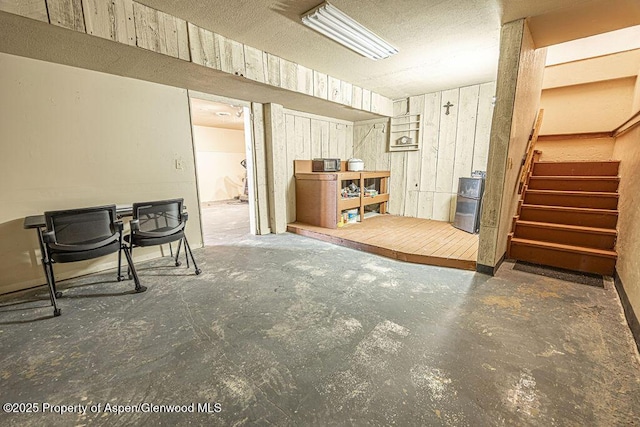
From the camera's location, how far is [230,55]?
9.66 feet

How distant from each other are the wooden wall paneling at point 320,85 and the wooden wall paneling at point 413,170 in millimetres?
2036

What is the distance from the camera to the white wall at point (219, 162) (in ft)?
28.3

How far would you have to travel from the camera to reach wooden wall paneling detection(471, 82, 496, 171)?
4379 mm

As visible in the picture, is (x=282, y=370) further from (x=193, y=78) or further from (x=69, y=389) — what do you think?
(x=193, y=78)

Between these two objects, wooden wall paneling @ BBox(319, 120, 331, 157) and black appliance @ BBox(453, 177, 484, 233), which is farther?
wooden wall paneling @ BBox(319, 120, 331, 157)

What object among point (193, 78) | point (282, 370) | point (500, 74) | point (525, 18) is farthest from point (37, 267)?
point (525, 18)

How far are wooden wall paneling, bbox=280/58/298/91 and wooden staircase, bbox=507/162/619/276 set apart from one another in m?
3.45

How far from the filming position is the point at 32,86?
2.55 meters

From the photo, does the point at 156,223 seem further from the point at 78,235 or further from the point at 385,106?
the point at 385,106

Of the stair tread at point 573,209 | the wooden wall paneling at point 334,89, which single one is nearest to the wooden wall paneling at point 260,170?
the wooden wall paneling at point 334,89

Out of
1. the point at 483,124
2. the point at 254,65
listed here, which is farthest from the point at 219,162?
the point at 483,124

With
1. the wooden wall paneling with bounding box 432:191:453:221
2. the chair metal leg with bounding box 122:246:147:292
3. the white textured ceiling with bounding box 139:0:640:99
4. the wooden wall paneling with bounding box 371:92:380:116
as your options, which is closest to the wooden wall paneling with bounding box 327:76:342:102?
the white textured ceiling with bounding box 139:0:640:99

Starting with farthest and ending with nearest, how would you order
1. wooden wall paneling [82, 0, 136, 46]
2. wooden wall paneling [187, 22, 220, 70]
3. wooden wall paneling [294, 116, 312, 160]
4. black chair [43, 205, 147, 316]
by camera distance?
1. wooden wall paneling [294, 116, 312, 160]
2. wooden wall paneling [187, 22, 220, 70]
3. black chair [43, 205, 147, 316]
4. wooden wall paneling [82, 0, 136, 46]

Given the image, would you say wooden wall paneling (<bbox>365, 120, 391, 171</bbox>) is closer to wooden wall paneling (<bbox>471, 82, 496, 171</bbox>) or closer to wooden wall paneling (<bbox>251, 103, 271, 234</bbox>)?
wooden wall paneling (<bbox>471, 82, 496, 171</bbox>)
